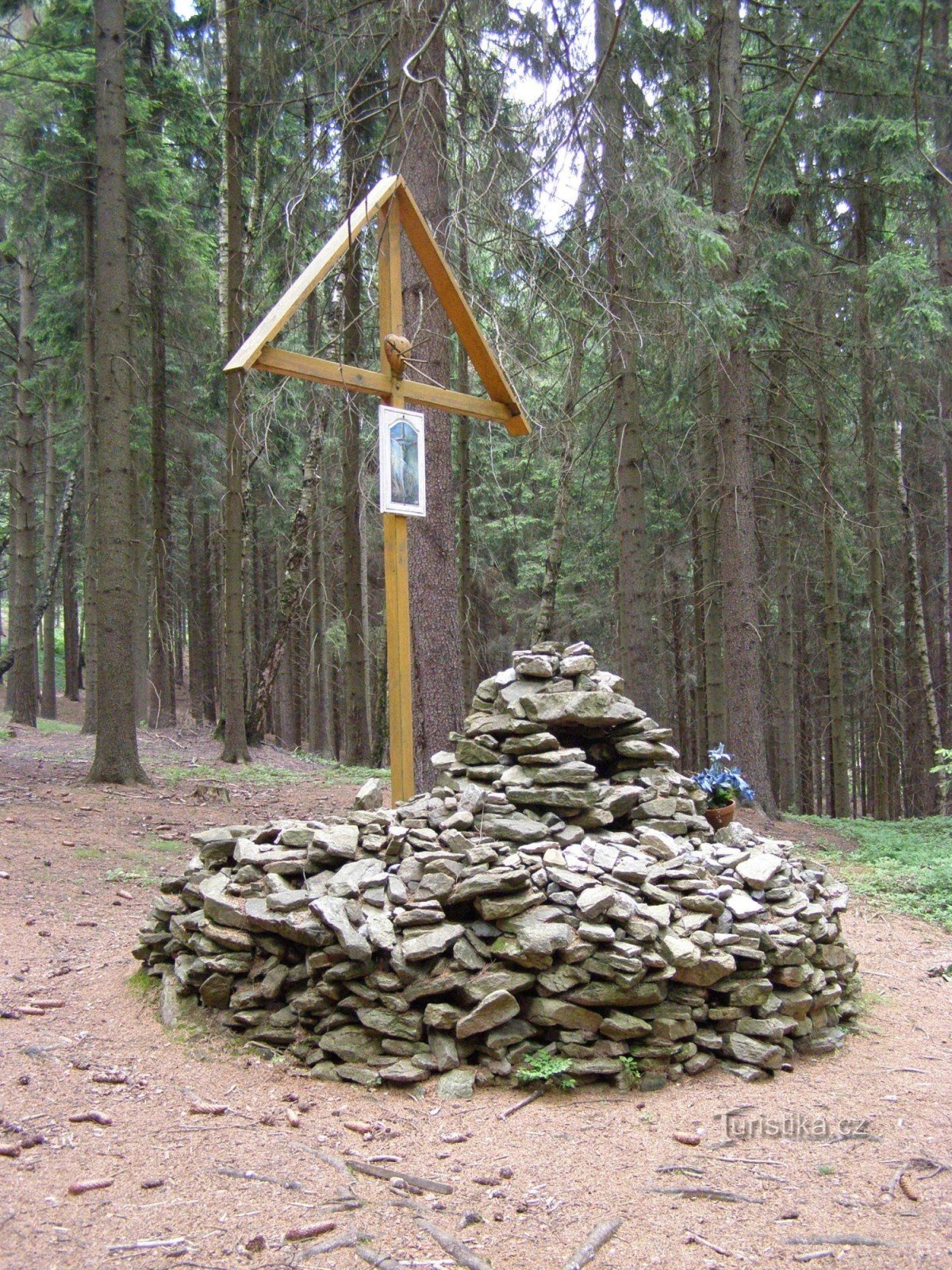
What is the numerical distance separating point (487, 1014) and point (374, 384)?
3761 millimetres

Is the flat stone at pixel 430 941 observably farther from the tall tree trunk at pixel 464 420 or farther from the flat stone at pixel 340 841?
the tall tree trunk at pixel 464 420

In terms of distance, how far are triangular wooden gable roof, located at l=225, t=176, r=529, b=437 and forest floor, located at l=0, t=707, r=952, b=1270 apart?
3.43 m

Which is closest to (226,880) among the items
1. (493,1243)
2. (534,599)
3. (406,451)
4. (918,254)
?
(493,1243)

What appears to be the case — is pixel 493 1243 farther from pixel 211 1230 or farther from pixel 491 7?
pixel 491 7

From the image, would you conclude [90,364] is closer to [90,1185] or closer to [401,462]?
[401,462]

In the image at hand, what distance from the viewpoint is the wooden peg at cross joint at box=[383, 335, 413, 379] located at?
577 centimetres

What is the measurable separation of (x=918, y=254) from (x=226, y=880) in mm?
11936

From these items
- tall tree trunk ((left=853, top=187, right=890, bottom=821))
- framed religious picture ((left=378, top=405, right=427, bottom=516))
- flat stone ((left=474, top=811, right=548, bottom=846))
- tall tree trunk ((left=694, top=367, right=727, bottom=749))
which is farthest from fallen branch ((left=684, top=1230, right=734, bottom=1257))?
tall tree trunk ((left=853, top=187, right=890, bottom=821))

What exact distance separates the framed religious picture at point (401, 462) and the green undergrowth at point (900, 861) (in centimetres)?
556

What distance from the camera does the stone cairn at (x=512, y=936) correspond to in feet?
13.4

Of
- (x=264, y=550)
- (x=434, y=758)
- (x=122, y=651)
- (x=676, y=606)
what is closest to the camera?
(x=434, y=758)

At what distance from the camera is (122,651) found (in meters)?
9.11

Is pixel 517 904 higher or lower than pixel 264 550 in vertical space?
lower

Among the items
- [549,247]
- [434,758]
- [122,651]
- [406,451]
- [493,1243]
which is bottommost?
[493,1243]
